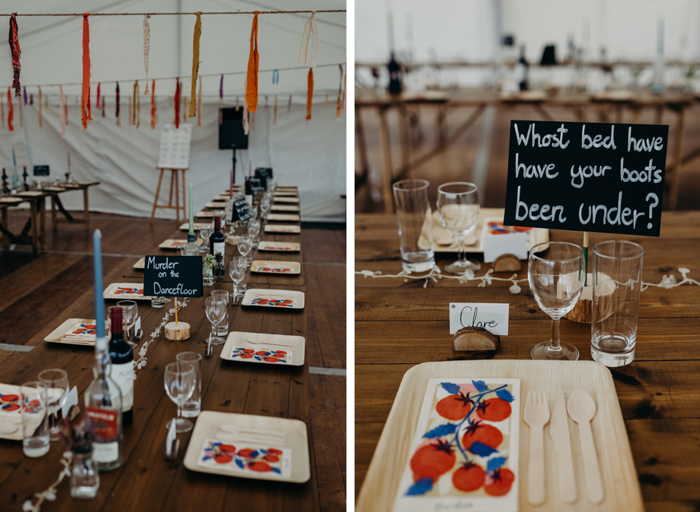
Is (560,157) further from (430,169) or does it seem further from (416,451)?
(430,169)

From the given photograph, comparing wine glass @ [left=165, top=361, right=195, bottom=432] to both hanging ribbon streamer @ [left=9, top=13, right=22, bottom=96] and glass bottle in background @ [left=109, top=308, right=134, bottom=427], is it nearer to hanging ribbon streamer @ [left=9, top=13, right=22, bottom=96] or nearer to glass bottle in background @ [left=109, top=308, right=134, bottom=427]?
glass bottle in background @ [left=109, top=308, right=134, bottom=427]

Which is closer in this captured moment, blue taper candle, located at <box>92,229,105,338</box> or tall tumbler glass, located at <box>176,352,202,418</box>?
blue taper candle, located at <box>92,229,105,338</box>

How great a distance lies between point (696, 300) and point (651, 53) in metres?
4.63

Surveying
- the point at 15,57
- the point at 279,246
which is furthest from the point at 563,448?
the point at 15,57

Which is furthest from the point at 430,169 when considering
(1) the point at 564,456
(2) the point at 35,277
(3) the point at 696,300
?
(1) the point at 564,456

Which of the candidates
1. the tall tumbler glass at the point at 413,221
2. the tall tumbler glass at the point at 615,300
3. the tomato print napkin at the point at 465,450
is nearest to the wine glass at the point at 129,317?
the tall tumbler glass at the point at 413,221

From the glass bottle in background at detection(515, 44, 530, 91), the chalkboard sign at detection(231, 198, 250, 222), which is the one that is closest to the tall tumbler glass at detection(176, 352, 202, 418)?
the chalkboard sign at detection(231, 198, 250, 222)

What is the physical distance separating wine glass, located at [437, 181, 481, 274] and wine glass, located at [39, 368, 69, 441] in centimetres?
99

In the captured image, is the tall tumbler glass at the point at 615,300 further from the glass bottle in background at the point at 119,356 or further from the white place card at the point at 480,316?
the glass bottle in background at the point at 119,356

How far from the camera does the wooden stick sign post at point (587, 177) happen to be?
1.16m

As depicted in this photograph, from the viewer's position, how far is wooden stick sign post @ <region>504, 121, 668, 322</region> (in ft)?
3.80

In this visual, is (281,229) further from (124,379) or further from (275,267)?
(124,379)

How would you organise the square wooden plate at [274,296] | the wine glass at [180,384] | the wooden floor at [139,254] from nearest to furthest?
the wine glass at [180,384], the square wooden plate at [274,296], the wooden floor at [139,254]

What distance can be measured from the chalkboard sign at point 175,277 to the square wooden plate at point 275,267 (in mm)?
836
